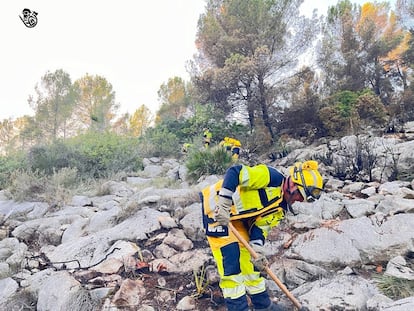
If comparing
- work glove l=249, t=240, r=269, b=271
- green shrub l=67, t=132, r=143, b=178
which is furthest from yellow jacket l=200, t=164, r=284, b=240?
green shrub l=67, t=132, r=143, b=178

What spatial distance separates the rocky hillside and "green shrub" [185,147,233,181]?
208 cm

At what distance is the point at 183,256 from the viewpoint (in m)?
3.56

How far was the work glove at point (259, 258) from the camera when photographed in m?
2.65

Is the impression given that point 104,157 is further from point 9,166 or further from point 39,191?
point 39,191

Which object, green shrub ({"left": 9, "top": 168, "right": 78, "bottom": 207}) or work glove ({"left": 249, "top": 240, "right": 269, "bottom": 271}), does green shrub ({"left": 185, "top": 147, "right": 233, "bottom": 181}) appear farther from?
work glove ({"left": 249, "top": 240, "right": 269, "bottom": 271})

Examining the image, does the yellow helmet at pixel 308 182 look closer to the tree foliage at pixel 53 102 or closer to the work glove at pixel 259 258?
the work glove at pixel 259 258

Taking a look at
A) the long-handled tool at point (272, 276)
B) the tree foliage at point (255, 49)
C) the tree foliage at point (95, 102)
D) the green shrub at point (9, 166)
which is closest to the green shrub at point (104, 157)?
the green shrub at point (9, 166)

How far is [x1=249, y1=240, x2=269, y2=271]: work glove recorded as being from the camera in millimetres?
2646

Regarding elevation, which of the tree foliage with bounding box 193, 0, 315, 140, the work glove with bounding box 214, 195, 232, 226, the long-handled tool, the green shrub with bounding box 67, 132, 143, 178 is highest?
the tree foliage with bounding box 193, 0, 315, 140

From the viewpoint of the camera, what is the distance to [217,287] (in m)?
3.14

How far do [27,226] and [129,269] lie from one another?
243 cm

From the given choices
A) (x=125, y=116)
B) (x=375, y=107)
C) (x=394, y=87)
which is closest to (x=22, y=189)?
(x=375, y=107)

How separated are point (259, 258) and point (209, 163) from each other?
466cm

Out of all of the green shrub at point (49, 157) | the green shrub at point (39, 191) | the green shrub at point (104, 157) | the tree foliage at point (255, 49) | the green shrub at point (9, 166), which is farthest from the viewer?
the tree foliage at point (255, 49)
